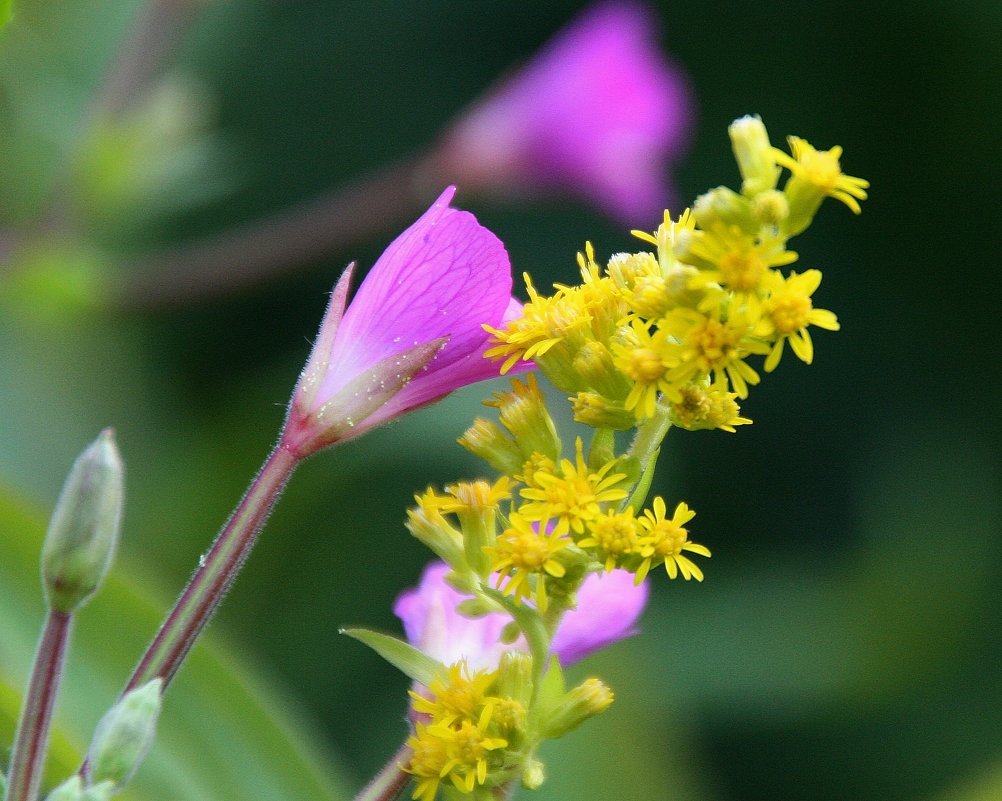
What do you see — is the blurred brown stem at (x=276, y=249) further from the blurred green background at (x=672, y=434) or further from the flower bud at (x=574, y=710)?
the flower bud at (x=574, y=710)

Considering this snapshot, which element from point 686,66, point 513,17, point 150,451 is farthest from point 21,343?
point 686,66

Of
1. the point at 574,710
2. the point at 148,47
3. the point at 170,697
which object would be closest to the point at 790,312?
the point at 574,710

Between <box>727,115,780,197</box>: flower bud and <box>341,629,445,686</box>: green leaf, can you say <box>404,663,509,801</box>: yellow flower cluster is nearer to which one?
<box>341,629,445,686</box>: green leaf

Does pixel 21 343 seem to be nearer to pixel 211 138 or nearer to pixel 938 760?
pixel 211 138

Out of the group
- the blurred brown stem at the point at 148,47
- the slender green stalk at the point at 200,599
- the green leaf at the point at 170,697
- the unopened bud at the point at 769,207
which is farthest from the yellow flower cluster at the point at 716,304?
the blurred brown stem at the point at 148,47

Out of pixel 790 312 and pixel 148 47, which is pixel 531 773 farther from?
pixel 148 47

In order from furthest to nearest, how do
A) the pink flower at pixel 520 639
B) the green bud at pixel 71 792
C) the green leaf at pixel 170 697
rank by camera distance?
1. the green leaf at pixel 170 697
2. the pink flower at pixel 520 639
3. the green bud at pixel 71 792
